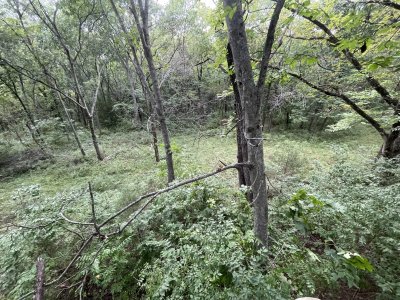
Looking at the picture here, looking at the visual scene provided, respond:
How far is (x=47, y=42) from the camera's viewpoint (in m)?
12.1

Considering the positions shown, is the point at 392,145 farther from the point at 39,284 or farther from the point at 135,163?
the point at 135,163

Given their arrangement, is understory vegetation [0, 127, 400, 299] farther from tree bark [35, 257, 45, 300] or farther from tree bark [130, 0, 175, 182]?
tree bark [130, 0, 175, 182]

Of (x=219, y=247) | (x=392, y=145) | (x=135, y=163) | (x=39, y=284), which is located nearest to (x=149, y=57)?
(x=219, y=247)

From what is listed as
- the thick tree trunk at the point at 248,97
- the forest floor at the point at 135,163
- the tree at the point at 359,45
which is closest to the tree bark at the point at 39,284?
the thick tree trunk at the point at 248,97

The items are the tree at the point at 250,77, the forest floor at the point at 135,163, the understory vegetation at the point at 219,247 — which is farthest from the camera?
the forest floor at the point at 135,163

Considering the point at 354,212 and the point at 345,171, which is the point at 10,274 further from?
the point at 345,171

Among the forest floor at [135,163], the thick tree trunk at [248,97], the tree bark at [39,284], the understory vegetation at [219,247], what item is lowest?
the forest floor at [135,163]

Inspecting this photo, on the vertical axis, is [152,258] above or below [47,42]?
below

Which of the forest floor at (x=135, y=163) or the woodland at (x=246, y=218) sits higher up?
the woodland at (x=246, y=218)

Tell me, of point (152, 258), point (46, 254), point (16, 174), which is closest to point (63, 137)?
point (16, 174)

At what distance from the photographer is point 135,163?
9.38 metres

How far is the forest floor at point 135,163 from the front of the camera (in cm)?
622

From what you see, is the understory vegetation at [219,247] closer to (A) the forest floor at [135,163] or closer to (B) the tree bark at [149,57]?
(B) the tree bark at [149,57]

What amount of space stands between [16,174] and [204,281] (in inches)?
453
